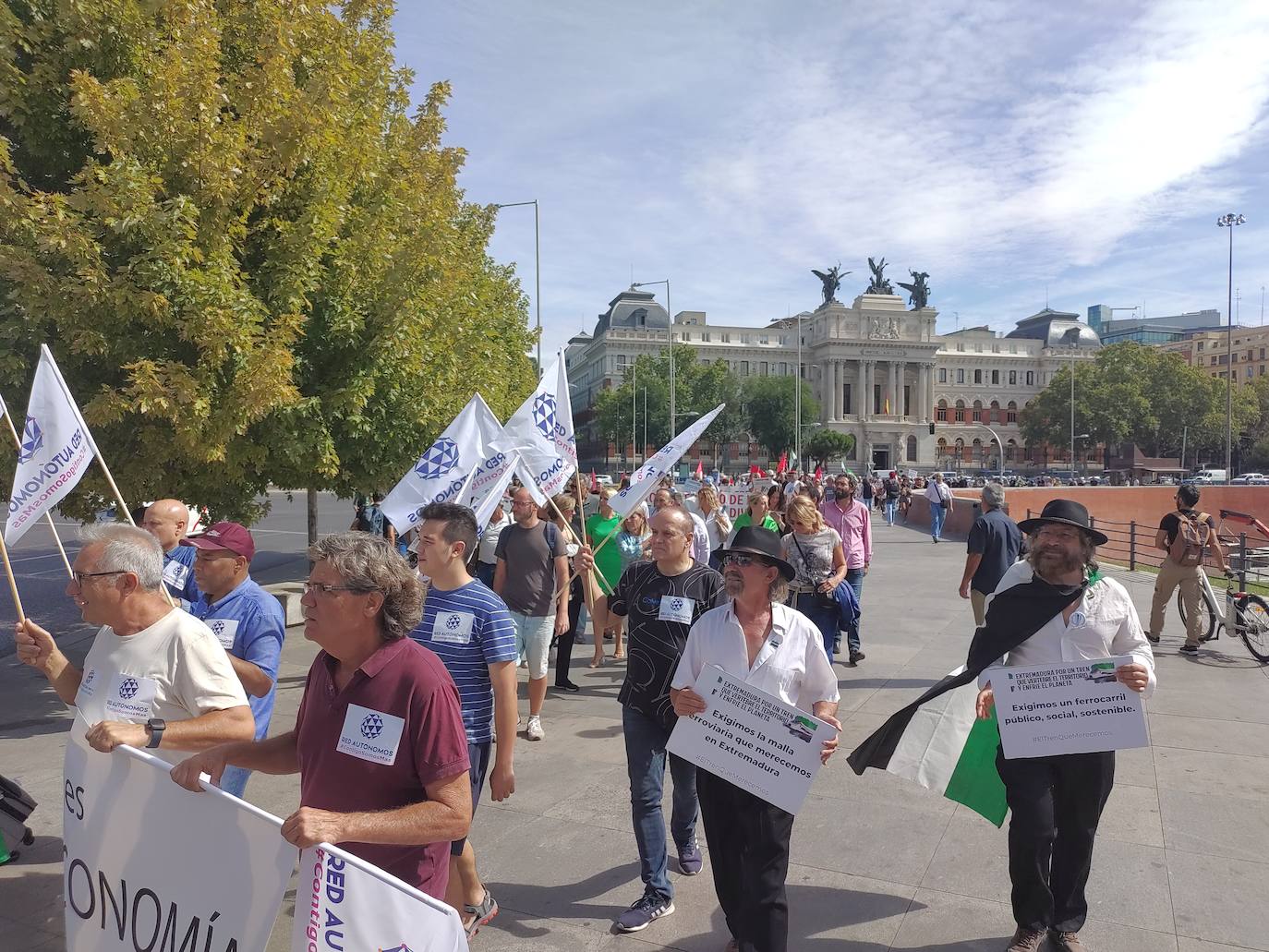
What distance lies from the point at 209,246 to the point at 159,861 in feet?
18.4

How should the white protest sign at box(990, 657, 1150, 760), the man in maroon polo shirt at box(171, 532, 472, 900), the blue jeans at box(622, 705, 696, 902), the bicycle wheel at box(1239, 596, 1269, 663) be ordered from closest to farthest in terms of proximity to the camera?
the man in maroon polo shirt at box(171, 532, 472, 900)
the white protest sign at box(990, 657, 1150, 760)
the blue jeans at box(622, 705, 696, 902)
the bicycle wheel at box(1239, 596, 1269, 663)

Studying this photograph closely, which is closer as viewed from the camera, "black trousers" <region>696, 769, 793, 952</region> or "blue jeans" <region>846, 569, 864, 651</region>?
"black trousers" <region>696, 769, 793, 952</region>

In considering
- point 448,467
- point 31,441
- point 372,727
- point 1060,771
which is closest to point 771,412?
point 448,467

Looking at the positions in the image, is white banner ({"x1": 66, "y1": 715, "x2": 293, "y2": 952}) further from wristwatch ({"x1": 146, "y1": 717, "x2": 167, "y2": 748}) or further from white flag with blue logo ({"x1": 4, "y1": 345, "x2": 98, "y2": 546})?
white flag with blue logo ({"x1": 4, "y1": 345, "x2": 98, "y2": 546})

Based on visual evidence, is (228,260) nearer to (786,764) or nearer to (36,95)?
(36,95)

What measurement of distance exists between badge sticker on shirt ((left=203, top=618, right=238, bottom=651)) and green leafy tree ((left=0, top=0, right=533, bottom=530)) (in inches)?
129

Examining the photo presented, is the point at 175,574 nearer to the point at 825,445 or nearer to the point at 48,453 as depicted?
the point at 48,453

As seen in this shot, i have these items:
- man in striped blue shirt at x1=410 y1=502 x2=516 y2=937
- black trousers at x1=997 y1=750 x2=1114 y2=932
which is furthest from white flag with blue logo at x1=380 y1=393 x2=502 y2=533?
black trousers at x1=997 y1=750 x2=1114 y2=932

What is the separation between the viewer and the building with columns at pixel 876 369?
361ft

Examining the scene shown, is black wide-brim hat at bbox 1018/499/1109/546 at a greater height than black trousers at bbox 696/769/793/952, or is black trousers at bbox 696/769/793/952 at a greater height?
black wide-brim hat at bbox 1018/499/1109/546

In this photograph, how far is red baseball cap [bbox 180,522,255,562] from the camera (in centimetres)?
389

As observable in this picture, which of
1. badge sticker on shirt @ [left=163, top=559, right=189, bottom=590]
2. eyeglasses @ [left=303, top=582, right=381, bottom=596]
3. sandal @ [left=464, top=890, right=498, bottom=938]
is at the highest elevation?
eyeglasses @ [left=303, top=582, right=381, bottom=596]

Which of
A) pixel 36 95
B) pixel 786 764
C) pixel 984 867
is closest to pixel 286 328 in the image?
pixel 36 95

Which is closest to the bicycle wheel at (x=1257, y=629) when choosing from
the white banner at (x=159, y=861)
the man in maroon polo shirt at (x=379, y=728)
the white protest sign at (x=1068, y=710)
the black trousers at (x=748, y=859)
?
the white protest sign at (x=1068, y=710)
